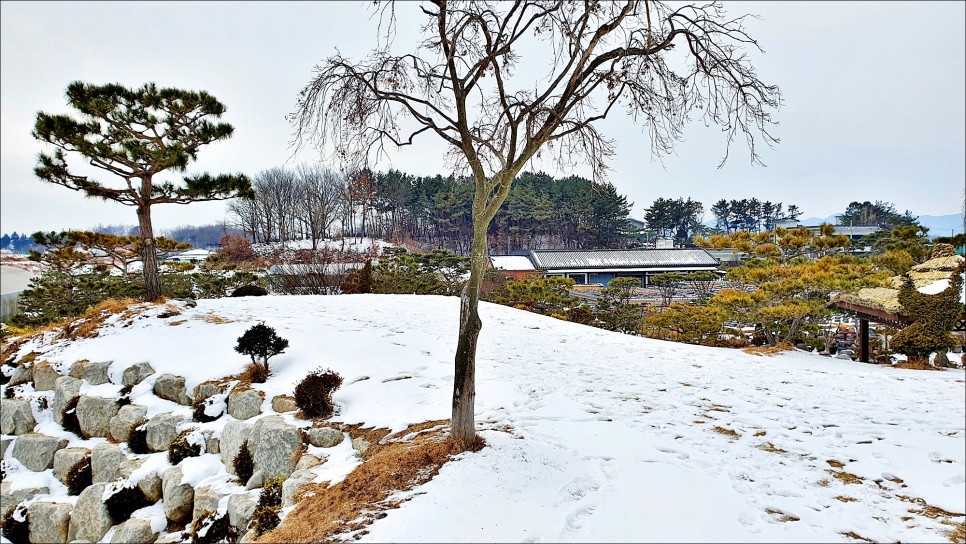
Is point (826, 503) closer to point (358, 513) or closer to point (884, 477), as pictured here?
point (884, 477)

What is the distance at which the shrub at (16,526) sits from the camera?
5.25 metres

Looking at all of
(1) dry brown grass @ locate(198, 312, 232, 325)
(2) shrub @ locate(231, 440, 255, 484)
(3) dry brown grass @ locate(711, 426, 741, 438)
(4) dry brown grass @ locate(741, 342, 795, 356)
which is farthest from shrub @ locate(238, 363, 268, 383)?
(4) dry brown grass @ locate(741, 342, 795, 356)

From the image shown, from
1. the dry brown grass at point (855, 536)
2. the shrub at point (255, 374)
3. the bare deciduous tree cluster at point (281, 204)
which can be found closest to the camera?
the dry brown grass at point (855, 536)

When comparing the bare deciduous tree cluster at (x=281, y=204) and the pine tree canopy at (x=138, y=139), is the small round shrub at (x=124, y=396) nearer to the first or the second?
the pine tree canopy at (x=138, y=139)

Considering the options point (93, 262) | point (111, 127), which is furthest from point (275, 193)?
point (111, 127)

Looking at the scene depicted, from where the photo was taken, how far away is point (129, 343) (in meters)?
7.31

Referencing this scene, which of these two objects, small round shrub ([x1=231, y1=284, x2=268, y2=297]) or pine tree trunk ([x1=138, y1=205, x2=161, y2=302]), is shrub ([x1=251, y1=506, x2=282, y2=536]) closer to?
pine tree trunk ([x1=138, y1=205, x2=161, y2=302])

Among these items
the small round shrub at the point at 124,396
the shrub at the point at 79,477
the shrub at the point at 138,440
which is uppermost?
the small round shrub at the point at 124,396

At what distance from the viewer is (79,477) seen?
5645 mm

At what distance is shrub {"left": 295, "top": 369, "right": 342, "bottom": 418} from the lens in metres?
5.09

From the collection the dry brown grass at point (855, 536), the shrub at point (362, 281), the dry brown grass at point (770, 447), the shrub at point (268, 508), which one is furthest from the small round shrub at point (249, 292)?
the dry brown grass at point (855, 536)

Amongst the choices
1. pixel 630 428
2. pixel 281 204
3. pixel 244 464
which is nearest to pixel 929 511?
pixel 630 428

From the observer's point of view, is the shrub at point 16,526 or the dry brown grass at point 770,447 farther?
the shrub at point 16,526

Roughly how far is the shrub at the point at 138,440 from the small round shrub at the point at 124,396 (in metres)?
0.68
